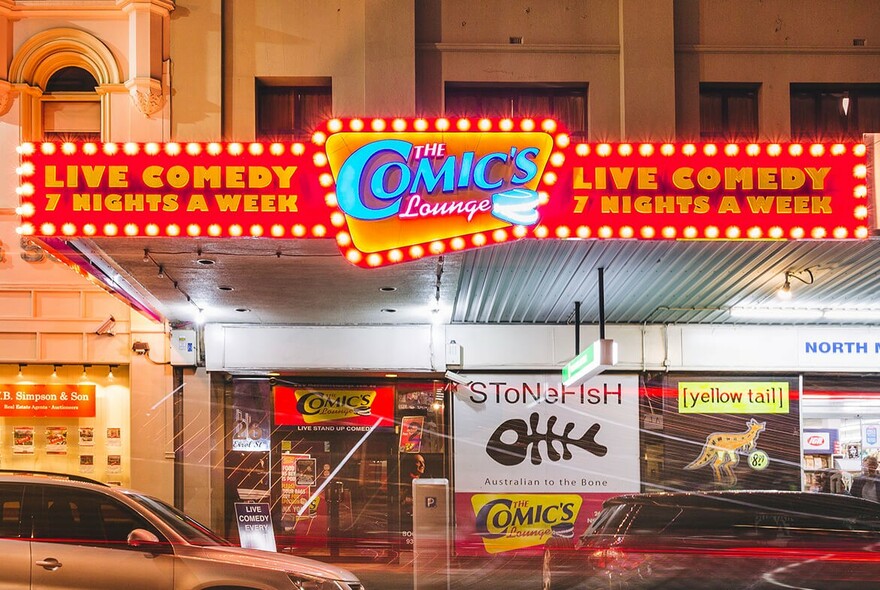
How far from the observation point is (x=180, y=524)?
31.7 feet

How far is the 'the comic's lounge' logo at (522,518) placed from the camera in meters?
17.0

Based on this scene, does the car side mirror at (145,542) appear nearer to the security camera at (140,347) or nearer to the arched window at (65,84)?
the security camera at (140,347)

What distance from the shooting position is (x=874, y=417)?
1784cm

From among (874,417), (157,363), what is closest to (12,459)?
(157,363)

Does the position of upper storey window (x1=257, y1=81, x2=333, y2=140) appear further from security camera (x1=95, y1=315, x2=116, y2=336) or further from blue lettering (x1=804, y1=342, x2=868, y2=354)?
blue lettering (x1=804, y1=342, x2=868, y2=354)

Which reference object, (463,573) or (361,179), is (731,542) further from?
(361,179)

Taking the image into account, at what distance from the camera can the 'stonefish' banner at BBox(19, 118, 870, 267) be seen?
1062 centimetres

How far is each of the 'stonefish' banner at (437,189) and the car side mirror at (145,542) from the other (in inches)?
127

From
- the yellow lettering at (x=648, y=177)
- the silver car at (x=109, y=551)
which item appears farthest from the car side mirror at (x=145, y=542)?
the yellow lettering at (x=648, y=177)

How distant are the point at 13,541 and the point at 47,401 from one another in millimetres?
7772

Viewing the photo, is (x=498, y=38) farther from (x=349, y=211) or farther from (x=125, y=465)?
(x=125, y=465)

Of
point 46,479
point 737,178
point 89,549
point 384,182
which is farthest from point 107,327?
point 737,178

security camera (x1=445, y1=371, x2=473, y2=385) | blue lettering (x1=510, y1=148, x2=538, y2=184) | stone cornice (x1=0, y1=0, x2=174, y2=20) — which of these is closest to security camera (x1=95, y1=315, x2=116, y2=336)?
stone cornice (x1=0, y1=0, x2=174, y2=20)

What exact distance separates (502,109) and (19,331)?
8568mm
